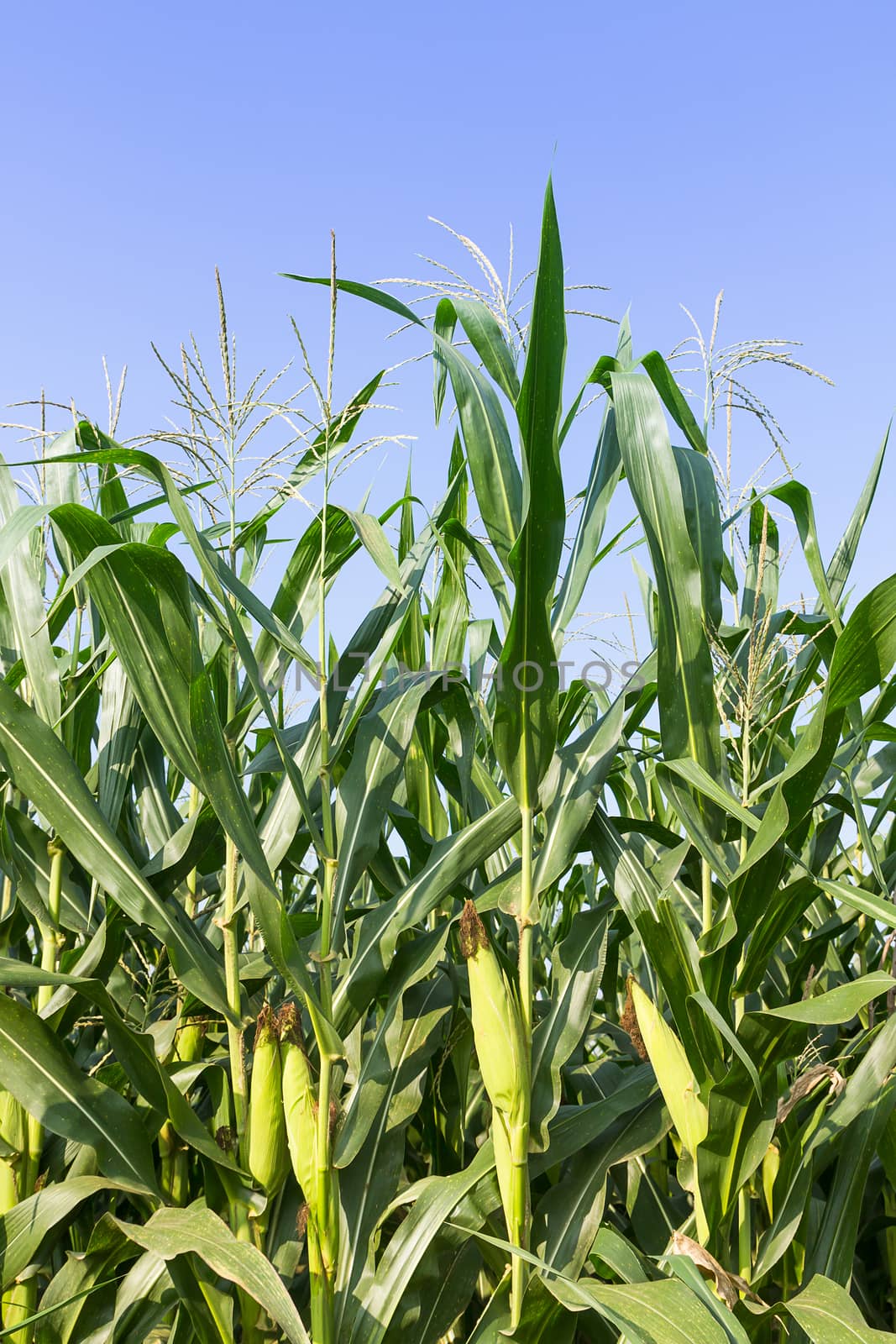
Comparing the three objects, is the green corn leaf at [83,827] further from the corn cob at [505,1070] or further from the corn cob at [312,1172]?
the corn cob at [505,1070]

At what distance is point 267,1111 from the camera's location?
1405 mm

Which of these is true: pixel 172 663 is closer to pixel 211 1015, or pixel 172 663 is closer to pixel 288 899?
pixel 211 1015

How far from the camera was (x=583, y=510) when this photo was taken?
1626 millimetres

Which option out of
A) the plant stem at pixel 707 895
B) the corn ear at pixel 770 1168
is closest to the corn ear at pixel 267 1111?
→ the plant stem at pixel 707 895

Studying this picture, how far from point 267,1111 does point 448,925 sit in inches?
14.1

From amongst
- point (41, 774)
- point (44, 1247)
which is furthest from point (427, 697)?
point (44, 1247)

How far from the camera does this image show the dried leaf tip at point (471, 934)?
53.4 inches

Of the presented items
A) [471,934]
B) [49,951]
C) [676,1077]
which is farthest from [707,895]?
[49,951]

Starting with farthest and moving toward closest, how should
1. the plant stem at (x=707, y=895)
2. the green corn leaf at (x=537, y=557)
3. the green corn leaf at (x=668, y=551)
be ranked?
the plant stem at (x=707, y=895) → the green corn leaf at (x=668, y=551) → the green corn leaf at (x=537, y=557)

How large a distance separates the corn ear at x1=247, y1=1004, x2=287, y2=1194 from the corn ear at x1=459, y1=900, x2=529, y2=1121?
0.96ft

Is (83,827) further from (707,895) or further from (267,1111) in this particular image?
(707,895)

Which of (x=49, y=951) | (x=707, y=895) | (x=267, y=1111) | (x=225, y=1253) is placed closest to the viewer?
(x=225, y=1253)

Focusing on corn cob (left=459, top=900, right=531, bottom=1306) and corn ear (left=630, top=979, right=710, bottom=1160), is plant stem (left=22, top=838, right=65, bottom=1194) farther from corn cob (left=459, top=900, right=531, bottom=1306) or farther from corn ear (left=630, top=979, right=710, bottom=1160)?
corn ear (left=630, top=979, right=710, bottom=1160)

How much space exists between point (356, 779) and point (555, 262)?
30.6 inches
